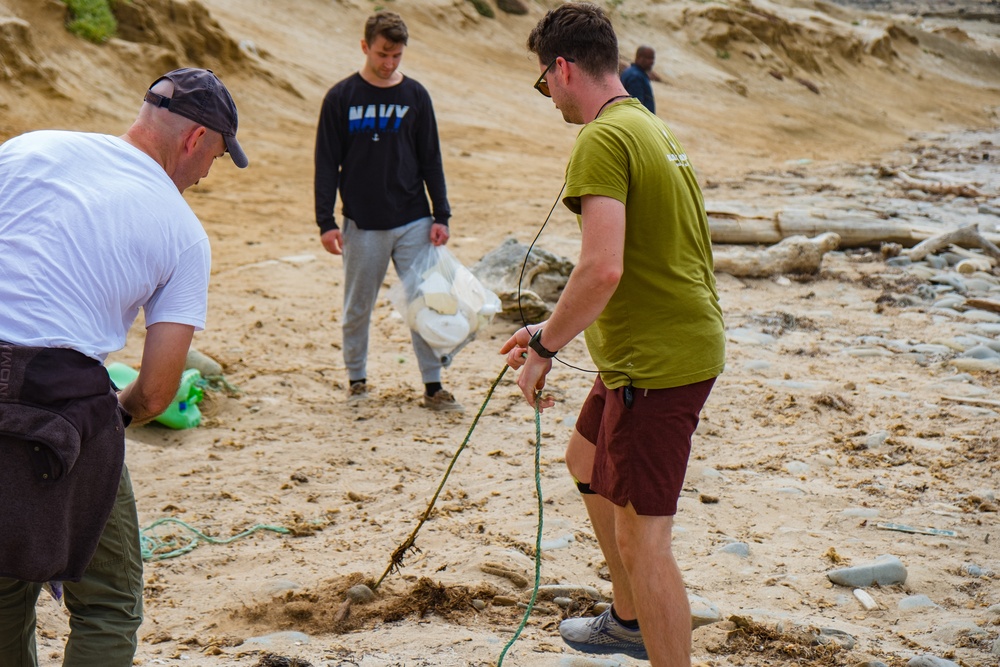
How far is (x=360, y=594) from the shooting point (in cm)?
376

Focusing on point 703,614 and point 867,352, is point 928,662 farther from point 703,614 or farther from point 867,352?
point 867,352

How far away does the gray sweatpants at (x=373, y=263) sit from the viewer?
5.72 m

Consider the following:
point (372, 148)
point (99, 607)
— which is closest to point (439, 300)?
point (372, 148)

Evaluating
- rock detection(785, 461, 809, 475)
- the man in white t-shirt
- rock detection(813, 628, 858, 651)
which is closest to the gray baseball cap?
the man in white t-shirt

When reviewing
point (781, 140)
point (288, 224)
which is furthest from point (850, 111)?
point (288, 224)

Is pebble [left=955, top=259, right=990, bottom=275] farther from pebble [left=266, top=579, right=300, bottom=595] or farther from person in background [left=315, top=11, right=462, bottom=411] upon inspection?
pebble [left=266, top=579, right=300, bottom=595]

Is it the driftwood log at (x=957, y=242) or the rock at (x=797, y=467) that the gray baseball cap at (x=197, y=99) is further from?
the driftwood log at (x=957, y=242)

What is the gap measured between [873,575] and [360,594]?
2.05 m

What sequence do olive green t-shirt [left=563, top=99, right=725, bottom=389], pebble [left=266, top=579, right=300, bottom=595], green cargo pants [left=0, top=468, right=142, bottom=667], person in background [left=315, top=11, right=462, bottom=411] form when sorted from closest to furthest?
1. green cargo pants [left=0, top=468, right=142, bottom=667]
2. olive green t-shirt [left=563, top=99, right=725, bottom=389]
3. pebble [left=266, top=579, right=300, bottom=595]
4. person in background [left=315, top=11, right=462, bottom=411]

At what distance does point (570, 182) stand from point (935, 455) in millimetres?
3464

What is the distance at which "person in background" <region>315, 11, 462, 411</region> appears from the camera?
5.60m

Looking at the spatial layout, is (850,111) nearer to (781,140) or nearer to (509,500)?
(781,140)

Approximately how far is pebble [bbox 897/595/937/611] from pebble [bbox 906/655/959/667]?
46cm

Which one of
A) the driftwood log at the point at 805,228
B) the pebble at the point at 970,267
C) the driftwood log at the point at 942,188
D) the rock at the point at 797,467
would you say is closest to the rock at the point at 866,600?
the rock at the point at 797,467
